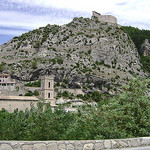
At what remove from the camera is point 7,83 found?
5397 cm

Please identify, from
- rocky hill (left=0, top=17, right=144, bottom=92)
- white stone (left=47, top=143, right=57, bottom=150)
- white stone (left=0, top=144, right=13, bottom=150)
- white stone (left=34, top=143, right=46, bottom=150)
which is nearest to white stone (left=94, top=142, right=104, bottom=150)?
white stone (left=47, top=143, right=57, bottom=150)

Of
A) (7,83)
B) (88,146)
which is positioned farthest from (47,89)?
(88,146)

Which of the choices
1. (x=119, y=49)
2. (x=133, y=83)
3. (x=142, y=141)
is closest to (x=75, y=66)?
(x=119, y=49)

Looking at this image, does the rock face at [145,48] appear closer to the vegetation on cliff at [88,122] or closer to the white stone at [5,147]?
the vegetation on cliff at [88,122]

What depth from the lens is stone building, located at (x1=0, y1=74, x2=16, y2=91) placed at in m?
51.0

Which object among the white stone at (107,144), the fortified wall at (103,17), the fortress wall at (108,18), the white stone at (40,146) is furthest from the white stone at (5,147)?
the fortress wall at (108,18)

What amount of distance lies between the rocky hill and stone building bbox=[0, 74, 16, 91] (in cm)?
187

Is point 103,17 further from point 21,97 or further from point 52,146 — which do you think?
point 52,146

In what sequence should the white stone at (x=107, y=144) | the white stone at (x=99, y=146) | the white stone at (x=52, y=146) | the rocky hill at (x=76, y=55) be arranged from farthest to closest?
the rocky hill at (x=76, y=55) → the white stone at (x=107, y=144) → the white stone at (x=99, y=146) → the white stone at (x=52, y=146)

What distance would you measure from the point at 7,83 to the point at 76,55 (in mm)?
23836

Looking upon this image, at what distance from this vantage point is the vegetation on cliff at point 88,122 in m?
10.9

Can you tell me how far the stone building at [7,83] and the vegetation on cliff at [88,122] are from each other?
37790mm

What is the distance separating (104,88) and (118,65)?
1635 centimetres

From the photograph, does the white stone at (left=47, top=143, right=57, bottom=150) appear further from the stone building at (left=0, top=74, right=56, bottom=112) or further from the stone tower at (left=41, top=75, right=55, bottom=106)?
the stone tower at (left=41, top=75, right=55, bottom=106)
